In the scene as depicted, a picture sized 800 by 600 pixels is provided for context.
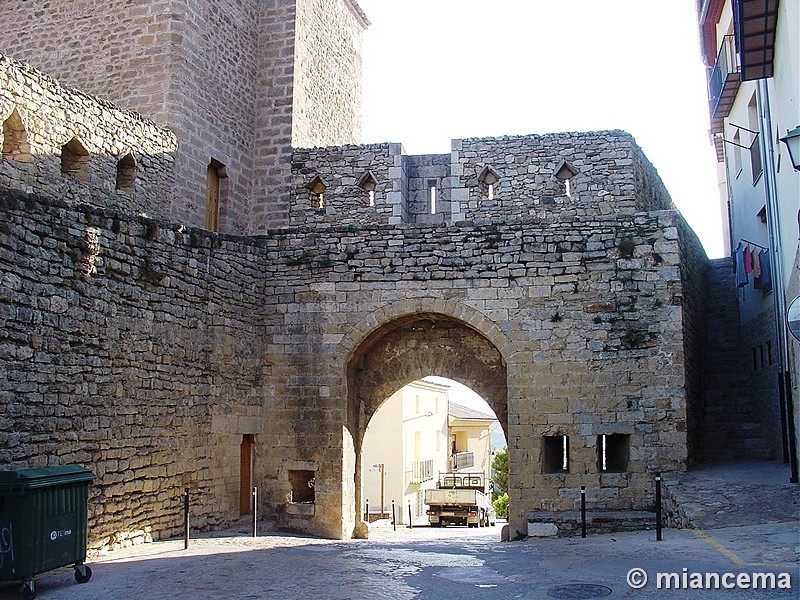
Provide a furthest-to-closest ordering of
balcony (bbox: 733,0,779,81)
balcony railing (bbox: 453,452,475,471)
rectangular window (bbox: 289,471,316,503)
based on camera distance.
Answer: balcony railing (bbox: 453,452,475,471)
rectangular window (bbox: 289,471,316,503)
balcony (bbox: 733,0,779,81)

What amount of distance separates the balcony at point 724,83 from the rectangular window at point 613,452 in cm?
728

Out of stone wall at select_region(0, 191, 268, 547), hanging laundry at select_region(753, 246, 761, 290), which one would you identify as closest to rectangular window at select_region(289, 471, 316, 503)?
stone wall at select_region(0, 191, 268, 547)

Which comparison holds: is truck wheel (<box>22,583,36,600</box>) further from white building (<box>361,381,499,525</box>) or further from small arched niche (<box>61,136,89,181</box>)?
white building (<box>361,381,499,525</box>)

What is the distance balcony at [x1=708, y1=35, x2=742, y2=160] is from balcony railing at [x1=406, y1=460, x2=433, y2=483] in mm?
17442

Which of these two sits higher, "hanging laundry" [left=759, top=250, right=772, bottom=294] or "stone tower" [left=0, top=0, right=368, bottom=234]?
"stone tower" [left=0, top=0, right=368, bottom=234]

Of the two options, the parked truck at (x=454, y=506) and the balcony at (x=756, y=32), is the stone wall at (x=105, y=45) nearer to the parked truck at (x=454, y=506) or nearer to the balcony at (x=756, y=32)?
the balcony at (x=756, y=32)

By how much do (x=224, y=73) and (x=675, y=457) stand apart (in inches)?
425

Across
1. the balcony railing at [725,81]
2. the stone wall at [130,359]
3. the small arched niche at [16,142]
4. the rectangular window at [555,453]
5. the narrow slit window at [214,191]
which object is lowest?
the rectangular window at [555,453]

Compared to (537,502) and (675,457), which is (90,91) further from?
(675,457)

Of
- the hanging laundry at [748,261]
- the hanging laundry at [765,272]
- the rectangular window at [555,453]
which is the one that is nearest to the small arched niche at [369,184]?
the rectangular window at [555,453]

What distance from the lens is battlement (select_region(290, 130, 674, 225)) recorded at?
49.3 feet

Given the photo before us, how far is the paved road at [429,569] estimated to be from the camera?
21.8 feet

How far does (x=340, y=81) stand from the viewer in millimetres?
19422

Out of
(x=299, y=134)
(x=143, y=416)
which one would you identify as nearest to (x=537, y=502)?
(x=143, y=416)
